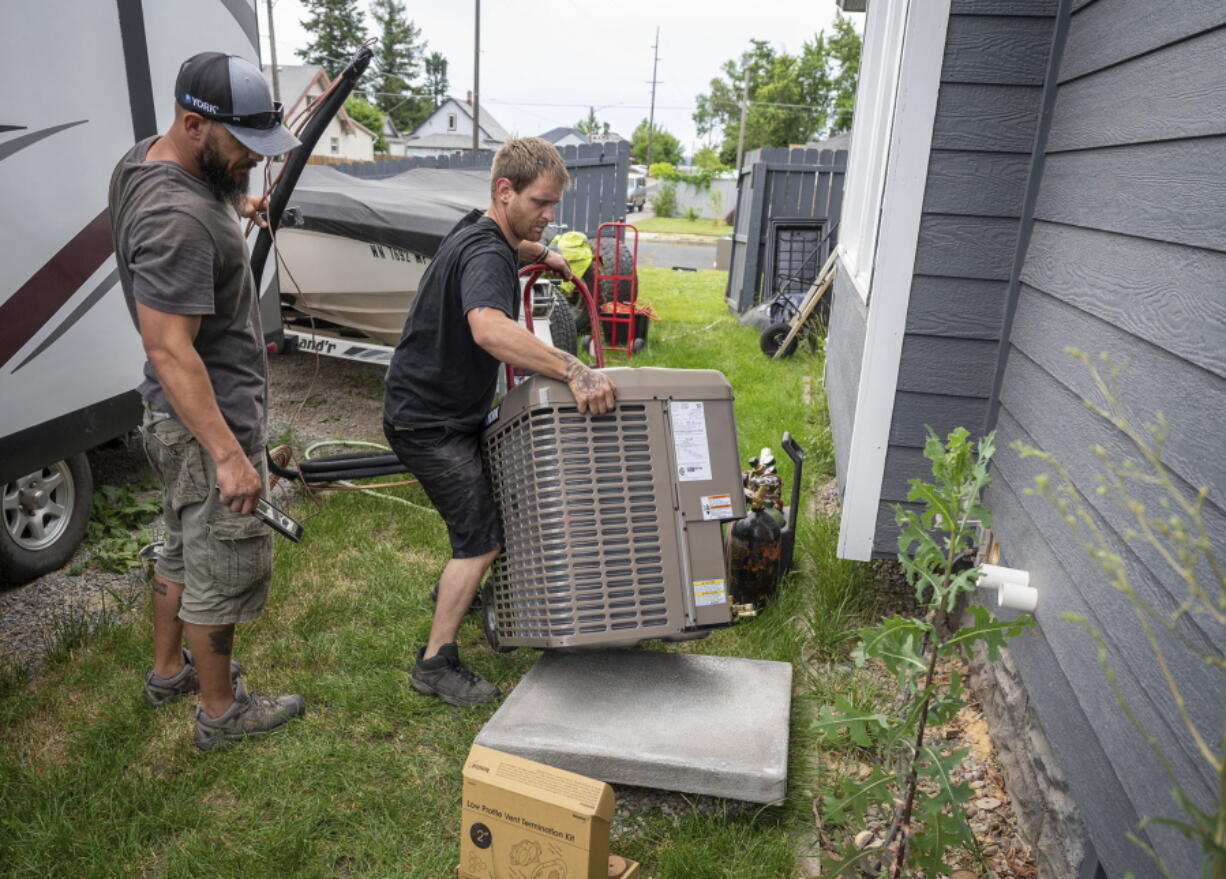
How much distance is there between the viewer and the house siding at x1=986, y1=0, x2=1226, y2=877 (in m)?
1.62

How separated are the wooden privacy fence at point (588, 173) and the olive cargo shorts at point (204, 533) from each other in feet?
25.1

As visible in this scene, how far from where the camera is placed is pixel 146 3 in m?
3.83

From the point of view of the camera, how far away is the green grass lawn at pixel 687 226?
97.2 feet

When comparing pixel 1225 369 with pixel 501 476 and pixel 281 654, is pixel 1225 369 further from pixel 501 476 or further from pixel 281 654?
pixel 281 654

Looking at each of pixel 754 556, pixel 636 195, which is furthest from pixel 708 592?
pixel 636 195

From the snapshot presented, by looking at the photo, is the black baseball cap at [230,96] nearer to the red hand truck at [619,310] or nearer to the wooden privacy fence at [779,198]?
the red hand truck at [619,310]

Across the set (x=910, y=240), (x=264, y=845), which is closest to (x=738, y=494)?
(x=910, y=240)

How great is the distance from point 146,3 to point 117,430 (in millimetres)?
1880

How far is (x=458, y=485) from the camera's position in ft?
9.27

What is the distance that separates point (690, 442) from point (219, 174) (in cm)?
153

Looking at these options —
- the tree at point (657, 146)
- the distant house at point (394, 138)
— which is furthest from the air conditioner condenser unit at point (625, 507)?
the tree at point (657, 146)

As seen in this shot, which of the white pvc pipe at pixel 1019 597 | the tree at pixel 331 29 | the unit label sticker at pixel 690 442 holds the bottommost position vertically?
the white pvc pipe at pixel 1019 597

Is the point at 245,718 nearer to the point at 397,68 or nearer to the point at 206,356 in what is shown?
the point at 206,356

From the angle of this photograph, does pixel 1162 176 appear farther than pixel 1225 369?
Yes
